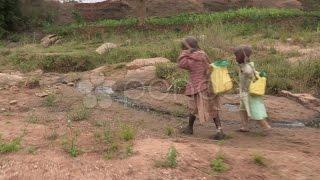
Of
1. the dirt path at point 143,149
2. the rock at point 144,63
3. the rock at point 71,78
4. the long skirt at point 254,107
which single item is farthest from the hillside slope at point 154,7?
the long skirt at point 254,107

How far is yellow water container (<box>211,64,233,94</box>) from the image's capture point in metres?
6.42

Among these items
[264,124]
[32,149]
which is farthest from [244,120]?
[32,149]

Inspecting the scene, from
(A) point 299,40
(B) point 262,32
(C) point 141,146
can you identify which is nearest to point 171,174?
(C) point 141,146

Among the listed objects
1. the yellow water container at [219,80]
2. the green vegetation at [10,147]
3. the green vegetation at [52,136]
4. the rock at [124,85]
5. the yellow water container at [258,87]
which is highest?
the yellow water container at [219,80]

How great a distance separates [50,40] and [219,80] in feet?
36.8

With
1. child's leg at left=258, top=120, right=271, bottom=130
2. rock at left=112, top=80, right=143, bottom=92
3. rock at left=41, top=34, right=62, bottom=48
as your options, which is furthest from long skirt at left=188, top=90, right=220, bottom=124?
rock at left=41, top=34, right=62, bottom=48

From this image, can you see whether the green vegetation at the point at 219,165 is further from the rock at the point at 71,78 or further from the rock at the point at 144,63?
the rock at the point at 144,63

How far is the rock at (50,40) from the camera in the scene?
16337 mm

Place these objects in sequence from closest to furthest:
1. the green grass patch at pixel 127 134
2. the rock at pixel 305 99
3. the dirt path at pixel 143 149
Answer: the dirt path at pixel 143 149 < the green grass patch at pixel 127 134 < the rock at pixel 305 99

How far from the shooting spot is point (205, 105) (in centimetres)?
645

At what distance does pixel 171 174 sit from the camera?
16.7 feet

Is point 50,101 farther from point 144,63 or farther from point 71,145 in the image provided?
point 144,63

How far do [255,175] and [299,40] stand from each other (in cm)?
901

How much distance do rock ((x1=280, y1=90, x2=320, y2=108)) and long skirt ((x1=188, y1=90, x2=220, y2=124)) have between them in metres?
2.65
